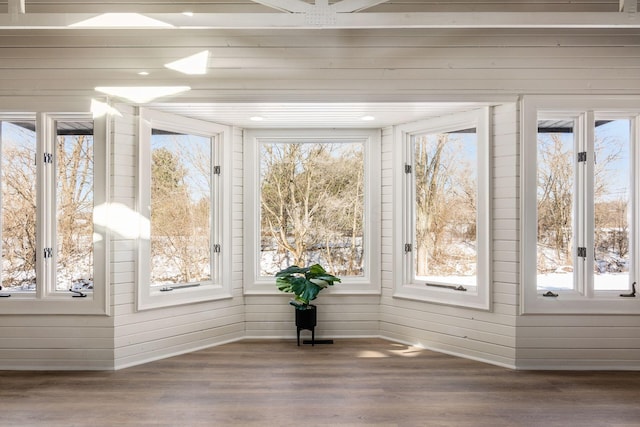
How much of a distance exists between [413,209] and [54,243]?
368cm

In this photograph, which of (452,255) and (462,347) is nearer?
(462,347)

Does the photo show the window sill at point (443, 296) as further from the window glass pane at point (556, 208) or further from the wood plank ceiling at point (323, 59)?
the wood plank ceiling at point (323, 59)

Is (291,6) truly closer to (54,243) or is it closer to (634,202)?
(54,243)

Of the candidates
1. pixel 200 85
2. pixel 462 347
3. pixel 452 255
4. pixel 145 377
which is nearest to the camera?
pixel 145 377

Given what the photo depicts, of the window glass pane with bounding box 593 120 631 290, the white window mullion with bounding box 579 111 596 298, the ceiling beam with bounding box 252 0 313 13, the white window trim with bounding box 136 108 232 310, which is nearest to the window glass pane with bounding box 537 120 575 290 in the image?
the white window mullion with bounding box 579 111 596 298

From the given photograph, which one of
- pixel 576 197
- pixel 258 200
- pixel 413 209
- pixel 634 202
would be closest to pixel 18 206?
pixel 258 200

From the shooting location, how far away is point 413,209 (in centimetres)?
462

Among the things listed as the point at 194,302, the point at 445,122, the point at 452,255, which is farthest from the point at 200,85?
the point at 452,255

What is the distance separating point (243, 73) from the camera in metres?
3.87

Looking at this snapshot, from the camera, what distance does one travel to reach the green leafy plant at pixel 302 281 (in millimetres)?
4328

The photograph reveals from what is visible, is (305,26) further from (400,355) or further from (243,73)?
(400,355)

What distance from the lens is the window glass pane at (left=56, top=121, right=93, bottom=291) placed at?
3.86 m

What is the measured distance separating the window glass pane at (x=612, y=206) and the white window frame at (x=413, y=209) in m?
1.04

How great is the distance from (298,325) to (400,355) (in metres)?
1.12
